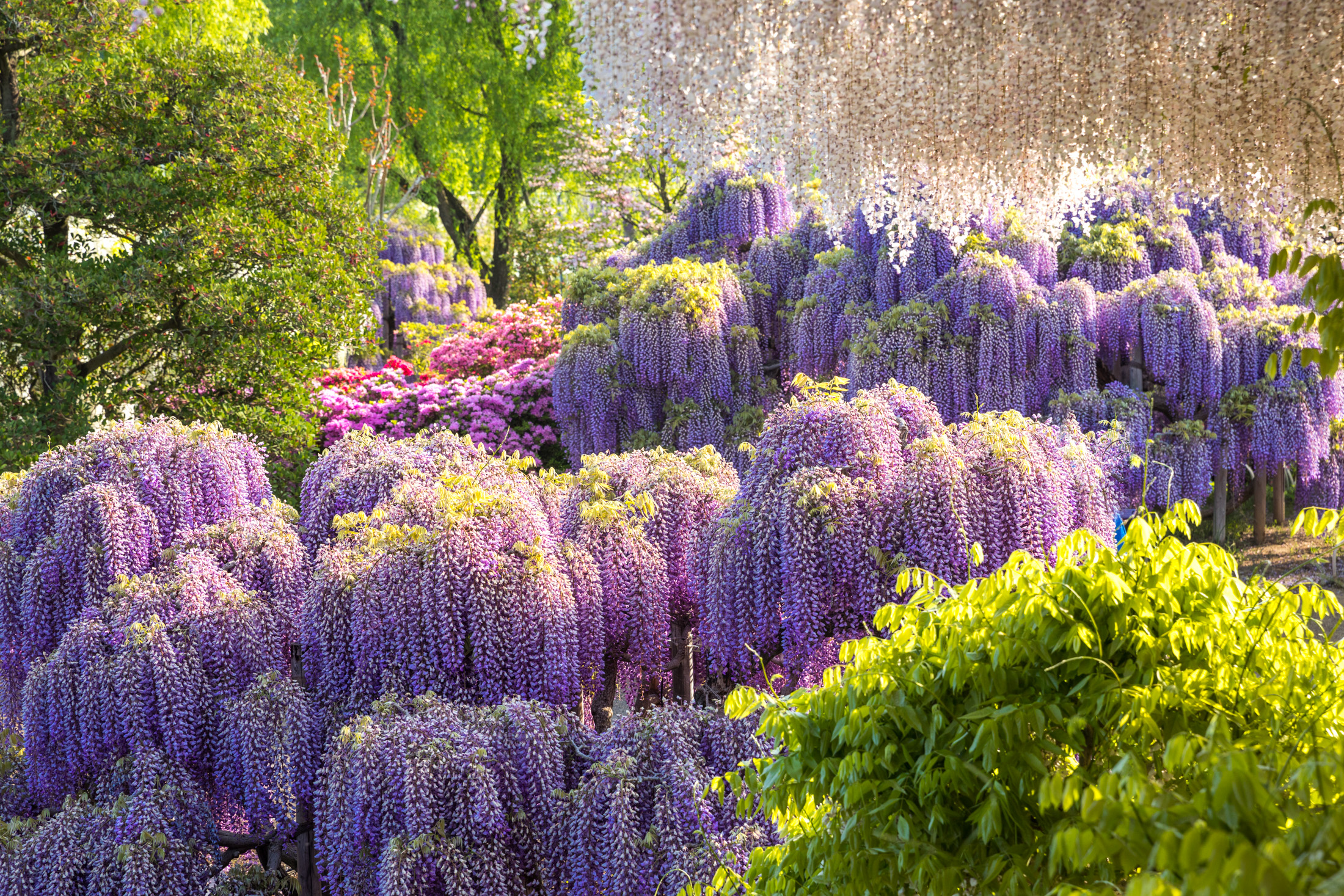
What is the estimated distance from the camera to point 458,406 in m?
13.0

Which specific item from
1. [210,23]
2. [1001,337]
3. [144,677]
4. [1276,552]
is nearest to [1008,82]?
[144,677]

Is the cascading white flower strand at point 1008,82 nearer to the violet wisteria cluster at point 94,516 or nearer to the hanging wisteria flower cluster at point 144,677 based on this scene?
the hanging wisteria flower cluster at point 144,677

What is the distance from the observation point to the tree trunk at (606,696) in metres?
6.12

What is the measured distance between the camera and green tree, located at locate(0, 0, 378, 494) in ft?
29.1

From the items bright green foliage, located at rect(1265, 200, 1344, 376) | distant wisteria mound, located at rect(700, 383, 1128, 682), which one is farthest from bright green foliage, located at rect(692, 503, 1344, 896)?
distant wisteria mound, located at rect(700, 383, 1128, 682)

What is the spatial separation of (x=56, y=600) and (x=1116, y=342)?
1093cm

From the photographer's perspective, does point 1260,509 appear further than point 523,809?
Yes

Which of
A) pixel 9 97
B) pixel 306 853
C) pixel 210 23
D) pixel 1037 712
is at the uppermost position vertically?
pixel 210 23

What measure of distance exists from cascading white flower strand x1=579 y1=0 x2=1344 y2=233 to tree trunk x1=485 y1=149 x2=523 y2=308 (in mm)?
18440

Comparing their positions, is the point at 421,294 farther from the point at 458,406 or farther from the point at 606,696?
the point at 606,696

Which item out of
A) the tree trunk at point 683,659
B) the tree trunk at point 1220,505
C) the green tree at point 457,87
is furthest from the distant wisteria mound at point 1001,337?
the green tree at point 457,87

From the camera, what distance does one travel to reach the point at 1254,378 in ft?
39.5

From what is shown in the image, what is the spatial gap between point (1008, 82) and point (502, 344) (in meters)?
11.9

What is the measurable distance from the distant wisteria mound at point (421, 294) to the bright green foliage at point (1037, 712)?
1759 cm
